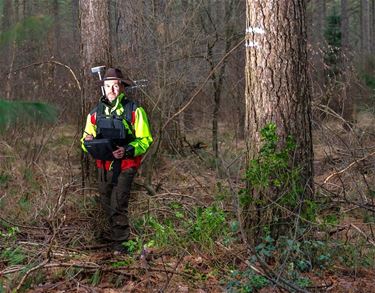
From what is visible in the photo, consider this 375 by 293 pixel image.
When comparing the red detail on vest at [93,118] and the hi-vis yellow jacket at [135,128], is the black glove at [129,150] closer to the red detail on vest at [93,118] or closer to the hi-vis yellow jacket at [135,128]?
the hi-vis yellow jacket at [135,128]

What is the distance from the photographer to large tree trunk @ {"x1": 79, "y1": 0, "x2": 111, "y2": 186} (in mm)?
7488

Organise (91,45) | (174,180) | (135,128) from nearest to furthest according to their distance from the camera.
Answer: (135,128)
(91,45)
(174,180)

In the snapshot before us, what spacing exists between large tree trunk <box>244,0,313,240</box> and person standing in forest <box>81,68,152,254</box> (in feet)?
4.13

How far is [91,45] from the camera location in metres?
7.57

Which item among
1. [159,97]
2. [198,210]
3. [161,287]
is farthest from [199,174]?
[161,287]

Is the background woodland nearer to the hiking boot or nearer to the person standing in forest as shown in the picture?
the hiking boot

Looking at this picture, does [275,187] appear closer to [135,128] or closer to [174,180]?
[135,128]

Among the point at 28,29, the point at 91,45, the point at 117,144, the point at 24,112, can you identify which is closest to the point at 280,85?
the point at 117,144

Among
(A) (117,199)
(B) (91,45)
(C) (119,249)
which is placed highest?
(B) (91,45)

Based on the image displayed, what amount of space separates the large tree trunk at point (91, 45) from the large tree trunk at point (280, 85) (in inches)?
98.7

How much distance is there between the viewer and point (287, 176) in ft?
18.0

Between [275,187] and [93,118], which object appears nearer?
[275,187]

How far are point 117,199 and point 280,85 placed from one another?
6.84 ft

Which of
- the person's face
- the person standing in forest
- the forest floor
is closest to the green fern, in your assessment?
the forest floor
